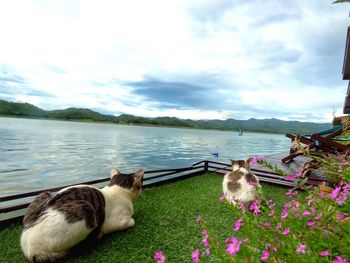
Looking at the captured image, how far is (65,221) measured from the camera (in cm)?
304

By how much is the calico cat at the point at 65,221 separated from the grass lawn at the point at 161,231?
30cm

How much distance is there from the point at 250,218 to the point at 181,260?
2.44 metres

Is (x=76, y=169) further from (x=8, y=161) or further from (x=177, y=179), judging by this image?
(x=177, y=179)

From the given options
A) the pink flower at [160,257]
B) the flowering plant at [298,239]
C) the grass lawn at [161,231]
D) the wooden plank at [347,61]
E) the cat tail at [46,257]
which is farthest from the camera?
the wooden plank at [347,61]

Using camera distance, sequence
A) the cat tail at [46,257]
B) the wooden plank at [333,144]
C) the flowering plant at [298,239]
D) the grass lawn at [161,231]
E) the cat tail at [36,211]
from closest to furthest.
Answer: the flowering plant at [298,239] → the cat tail at [46,257] → the cat tail at [36,211] → the grass lawn at [161,231] → the wooden plank at [333,144]

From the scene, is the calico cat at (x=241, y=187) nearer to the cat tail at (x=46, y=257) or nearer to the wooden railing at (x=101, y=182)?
the wooden railing at (x=101, y=182)

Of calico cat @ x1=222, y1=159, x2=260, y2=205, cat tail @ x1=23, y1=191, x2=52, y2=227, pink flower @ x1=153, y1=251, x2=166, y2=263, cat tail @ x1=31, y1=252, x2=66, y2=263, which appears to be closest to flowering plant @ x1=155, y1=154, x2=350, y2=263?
pink flower @ x1=153, y1=251, x2=166, y2=263

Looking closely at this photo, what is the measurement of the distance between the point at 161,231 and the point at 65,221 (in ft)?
6.37

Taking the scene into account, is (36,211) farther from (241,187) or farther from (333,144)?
(333,144)

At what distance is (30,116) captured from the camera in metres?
173

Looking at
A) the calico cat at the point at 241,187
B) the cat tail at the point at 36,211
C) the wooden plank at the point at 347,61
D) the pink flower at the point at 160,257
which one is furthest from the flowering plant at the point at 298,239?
the wooden plank at the point at 347,61

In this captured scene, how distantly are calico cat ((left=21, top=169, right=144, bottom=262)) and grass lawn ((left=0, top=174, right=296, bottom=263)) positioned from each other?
0.30 meters

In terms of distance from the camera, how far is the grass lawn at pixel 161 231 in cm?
342

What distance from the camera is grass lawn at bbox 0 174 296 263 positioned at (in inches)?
135
